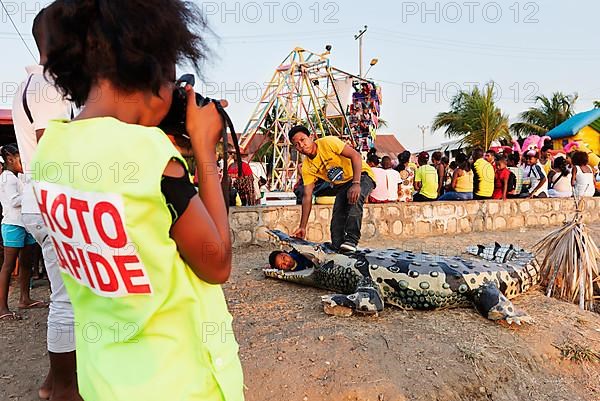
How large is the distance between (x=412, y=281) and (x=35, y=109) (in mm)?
2967

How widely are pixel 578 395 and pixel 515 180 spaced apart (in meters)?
7.25

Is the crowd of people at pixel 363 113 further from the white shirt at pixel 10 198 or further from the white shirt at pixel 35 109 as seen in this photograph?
Answer: the white shirt at pixel 35 109

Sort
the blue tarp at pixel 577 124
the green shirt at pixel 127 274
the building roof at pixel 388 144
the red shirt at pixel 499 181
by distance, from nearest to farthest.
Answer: the green shirt at pixel 127 274 → the red shirt at pixel 499 181 → the blue tarp at pixel 577 124 → the building roof at pixel 388 144

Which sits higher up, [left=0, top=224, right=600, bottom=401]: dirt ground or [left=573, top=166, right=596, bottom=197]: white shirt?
[left=573, top=166, right=596, bottom=197]: white shirt

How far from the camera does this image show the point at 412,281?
12.3 ft

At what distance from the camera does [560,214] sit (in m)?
9.45

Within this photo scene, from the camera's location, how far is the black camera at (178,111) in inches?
40.8

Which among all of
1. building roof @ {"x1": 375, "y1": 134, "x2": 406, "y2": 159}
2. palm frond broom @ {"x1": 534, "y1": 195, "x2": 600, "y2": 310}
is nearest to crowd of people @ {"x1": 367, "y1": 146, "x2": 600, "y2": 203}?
palm frond broom @ {"x1": 534, "y1": 195, "x2": 600, "y2": 310}

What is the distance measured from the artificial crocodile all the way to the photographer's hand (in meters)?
2.70

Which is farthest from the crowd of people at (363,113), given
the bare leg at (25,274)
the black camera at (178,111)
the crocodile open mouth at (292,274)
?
the black camera at (178,111)

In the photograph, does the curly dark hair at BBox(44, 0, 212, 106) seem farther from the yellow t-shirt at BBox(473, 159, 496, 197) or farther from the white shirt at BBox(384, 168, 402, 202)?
the yellow t-shirt at BBox(473, 159, 496, 197)

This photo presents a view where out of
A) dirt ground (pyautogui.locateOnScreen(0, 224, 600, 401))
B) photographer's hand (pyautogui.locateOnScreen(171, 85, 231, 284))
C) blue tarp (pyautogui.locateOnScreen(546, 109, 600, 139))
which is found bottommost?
dirt ground (pyautogui.locateOnScreen(0, 224, 600, 401))

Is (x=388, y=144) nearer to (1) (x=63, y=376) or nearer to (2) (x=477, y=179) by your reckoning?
(2) (x=477, y=179)

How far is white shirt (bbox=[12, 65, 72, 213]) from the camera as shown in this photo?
2078 millimetres
